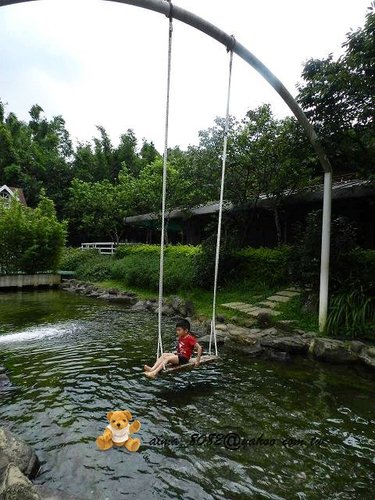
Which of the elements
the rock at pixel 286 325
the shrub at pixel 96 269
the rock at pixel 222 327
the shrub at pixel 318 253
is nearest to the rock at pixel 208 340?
the rock at pixel 222 327

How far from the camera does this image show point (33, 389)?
19.9 ft

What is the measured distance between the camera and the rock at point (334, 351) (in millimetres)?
7445

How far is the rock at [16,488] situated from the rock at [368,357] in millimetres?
6352

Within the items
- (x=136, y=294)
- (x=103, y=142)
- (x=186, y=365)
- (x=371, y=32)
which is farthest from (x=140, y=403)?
(x=103, y=142)

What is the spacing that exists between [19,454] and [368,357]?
640cm

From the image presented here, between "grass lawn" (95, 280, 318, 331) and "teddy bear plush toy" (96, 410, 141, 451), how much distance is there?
19.4 feet

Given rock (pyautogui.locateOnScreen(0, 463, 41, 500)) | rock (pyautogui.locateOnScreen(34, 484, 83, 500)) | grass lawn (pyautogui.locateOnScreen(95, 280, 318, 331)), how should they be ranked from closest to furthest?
1. rock (pyautogui.locateOnScreen(0, 463, 41, 500))
2. rock (pyautogui.locateOnScreen(34, 484, 83, 500))
3. grass lawn (pyautogui.locateOnScreen(95, 280, 318, 331))

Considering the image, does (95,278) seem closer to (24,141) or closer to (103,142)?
(103,142)

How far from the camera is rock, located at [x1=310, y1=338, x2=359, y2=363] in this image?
7445 millimetres

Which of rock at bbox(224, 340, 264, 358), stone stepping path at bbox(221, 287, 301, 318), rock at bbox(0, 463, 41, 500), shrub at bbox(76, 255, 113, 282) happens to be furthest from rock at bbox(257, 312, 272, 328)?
shrub at bbox(76, 255, 113, 282)

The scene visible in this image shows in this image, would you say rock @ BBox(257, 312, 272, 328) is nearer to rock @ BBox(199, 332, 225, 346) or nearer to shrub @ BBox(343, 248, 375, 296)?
rock @ BBox(199, 332, 225, 346)

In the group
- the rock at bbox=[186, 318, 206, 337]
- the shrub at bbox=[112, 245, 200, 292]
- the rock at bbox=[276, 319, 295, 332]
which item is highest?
the shrub at bbox=[112, 245, 200, 292]

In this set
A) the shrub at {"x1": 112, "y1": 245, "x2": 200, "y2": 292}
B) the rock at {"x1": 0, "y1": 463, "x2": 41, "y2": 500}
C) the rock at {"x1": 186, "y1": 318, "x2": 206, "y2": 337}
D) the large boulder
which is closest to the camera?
the rock at {"x1": 0, "y1": 463, "x2": 41, "y2": 500}

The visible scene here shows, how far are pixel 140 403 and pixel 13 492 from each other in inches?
109
